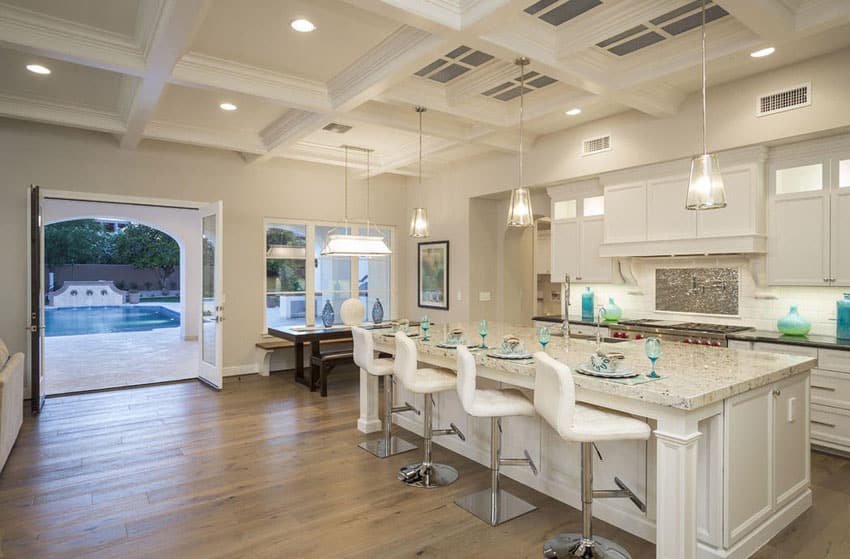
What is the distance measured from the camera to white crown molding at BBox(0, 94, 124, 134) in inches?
189

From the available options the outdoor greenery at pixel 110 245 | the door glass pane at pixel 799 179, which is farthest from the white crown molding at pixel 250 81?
the outdoor greenery at pixel 110 245

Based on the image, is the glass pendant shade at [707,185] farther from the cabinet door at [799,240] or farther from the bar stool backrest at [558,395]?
the cabinet door at [799,240]

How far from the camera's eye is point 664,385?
2188 mm

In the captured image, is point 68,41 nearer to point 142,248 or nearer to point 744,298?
point 744,298

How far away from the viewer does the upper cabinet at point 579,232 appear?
18.5ft

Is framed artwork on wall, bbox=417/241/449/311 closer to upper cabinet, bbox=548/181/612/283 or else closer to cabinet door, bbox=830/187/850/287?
upper cabinet, bbox=548/181/612/283

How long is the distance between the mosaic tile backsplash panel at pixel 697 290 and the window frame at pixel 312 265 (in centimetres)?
420

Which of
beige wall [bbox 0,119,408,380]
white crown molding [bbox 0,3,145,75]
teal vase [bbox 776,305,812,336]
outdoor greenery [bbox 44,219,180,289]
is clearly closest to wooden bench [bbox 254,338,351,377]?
beige wall [bbox 0,119,408,380]

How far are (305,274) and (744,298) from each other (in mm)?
5525

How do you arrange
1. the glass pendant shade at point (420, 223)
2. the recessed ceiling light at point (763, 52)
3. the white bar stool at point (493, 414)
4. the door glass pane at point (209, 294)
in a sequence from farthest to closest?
the door glass pane at point (209, 294), the glass pendant shade at point (420, 223), the recessed ceiling light at point (763, 52), the white bar stool at point (493, 414)

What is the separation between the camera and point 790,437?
2691 millimetres

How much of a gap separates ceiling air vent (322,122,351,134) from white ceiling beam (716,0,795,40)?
3.90 metres

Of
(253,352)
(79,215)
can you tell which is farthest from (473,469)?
(79,215)

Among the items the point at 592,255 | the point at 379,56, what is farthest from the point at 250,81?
the point at 592,255
